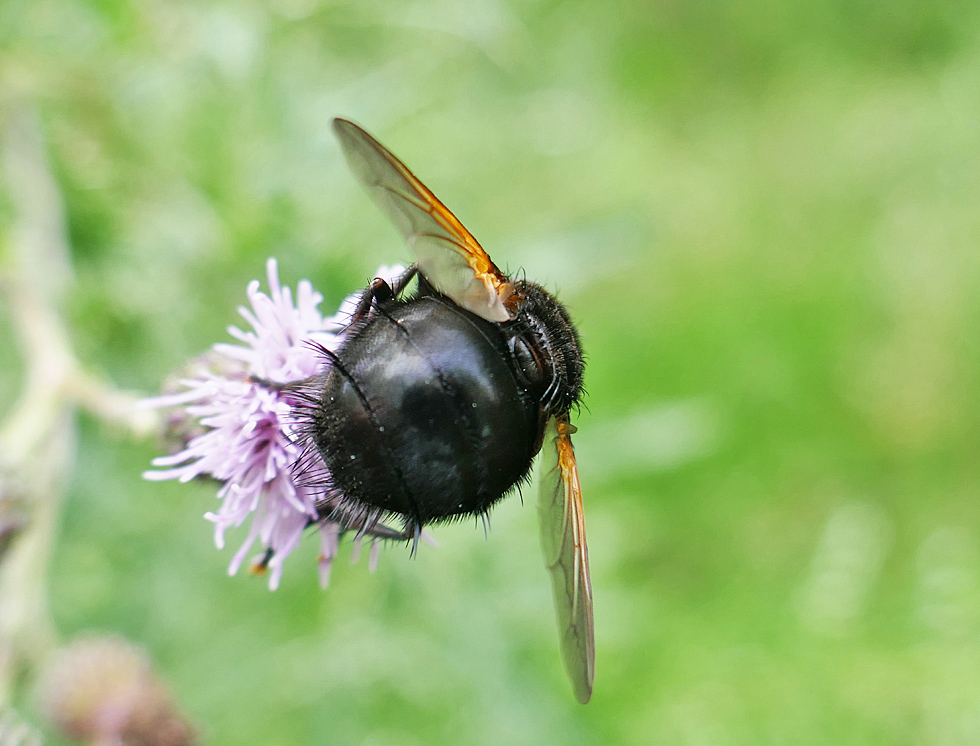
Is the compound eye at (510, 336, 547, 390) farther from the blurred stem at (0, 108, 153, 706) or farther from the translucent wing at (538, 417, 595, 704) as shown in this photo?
the blurred stem at (0, 108, 153, 706)

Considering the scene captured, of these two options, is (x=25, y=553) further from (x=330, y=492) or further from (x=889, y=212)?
(x=889, y=212)

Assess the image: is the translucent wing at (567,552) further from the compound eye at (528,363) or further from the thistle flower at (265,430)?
the thistle flower at (265,430)

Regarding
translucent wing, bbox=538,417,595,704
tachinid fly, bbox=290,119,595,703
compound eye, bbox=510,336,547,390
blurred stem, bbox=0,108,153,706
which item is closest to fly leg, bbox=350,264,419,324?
tachinid fly, bbox=290,119,595,703

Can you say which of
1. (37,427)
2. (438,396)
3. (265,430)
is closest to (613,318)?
(37,427)

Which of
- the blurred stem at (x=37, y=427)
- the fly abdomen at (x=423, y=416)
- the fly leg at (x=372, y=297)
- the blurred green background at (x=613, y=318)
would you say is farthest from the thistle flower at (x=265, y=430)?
the blurred green background at (x=613, y=318)

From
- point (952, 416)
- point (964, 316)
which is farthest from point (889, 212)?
point (952, 416)

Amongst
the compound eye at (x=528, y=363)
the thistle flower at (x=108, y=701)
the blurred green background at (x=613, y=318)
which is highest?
the blurred green background at (x=613, y=318)
